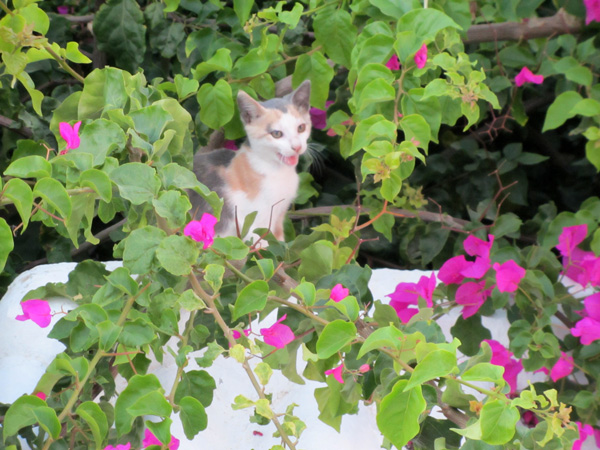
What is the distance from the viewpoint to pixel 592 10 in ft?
4.98

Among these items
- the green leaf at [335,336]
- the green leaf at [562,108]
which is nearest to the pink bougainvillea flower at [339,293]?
the green leaf at [335,336]

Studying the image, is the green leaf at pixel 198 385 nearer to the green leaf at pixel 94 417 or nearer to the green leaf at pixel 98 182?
the green leaf at pixel 94 417

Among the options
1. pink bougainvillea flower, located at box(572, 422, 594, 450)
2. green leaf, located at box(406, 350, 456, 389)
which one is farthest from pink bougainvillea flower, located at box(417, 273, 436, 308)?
green leaf, located at box(406, 350, 456, 389)

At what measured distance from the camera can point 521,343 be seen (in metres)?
1.28

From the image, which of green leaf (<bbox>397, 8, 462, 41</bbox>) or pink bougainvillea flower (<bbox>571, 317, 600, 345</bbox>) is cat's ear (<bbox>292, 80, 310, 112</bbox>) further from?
pink bougainvillea flower (<bbox>571, 317, 600, 345</bbox>)

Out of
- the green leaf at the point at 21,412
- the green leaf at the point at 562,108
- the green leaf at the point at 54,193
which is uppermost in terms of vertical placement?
the green leaf at the point at 54,193

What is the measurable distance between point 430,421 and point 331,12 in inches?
27.6

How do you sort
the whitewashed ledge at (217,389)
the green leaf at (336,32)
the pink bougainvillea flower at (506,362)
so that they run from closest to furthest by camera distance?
the whitewashed ledge at (217,389), the green leaf at (336,32), the pink bougainvillea flower at (506,362)

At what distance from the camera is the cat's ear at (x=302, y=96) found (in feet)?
4.99

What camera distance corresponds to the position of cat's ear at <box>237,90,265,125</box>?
1.49 meters

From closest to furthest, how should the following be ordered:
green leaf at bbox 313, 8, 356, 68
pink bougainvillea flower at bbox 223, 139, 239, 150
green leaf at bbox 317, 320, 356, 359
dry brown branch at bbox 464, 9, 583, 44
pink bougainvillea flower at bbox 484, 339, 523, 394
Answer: green leaf at bbox 317, 320, 356, 359
green leaf at bbox 313, 8, 356, 68
pink bougainvillea flower at bbox 484, 339, 523, 394
dry brown branch at bbox 464, 9, 583, 44
pink bougainvillea flower at bbox 223, 139, 239, 150

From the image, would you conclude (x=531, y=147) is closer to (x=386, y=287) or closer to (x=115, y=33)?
(x=386, y=287)

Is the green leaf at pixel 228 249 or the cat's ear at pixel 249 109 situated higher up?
the green leaf at pixel 228 249

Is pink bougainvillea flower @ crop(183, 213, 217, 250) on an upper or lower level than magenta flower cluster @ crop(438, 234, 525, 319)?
upper
